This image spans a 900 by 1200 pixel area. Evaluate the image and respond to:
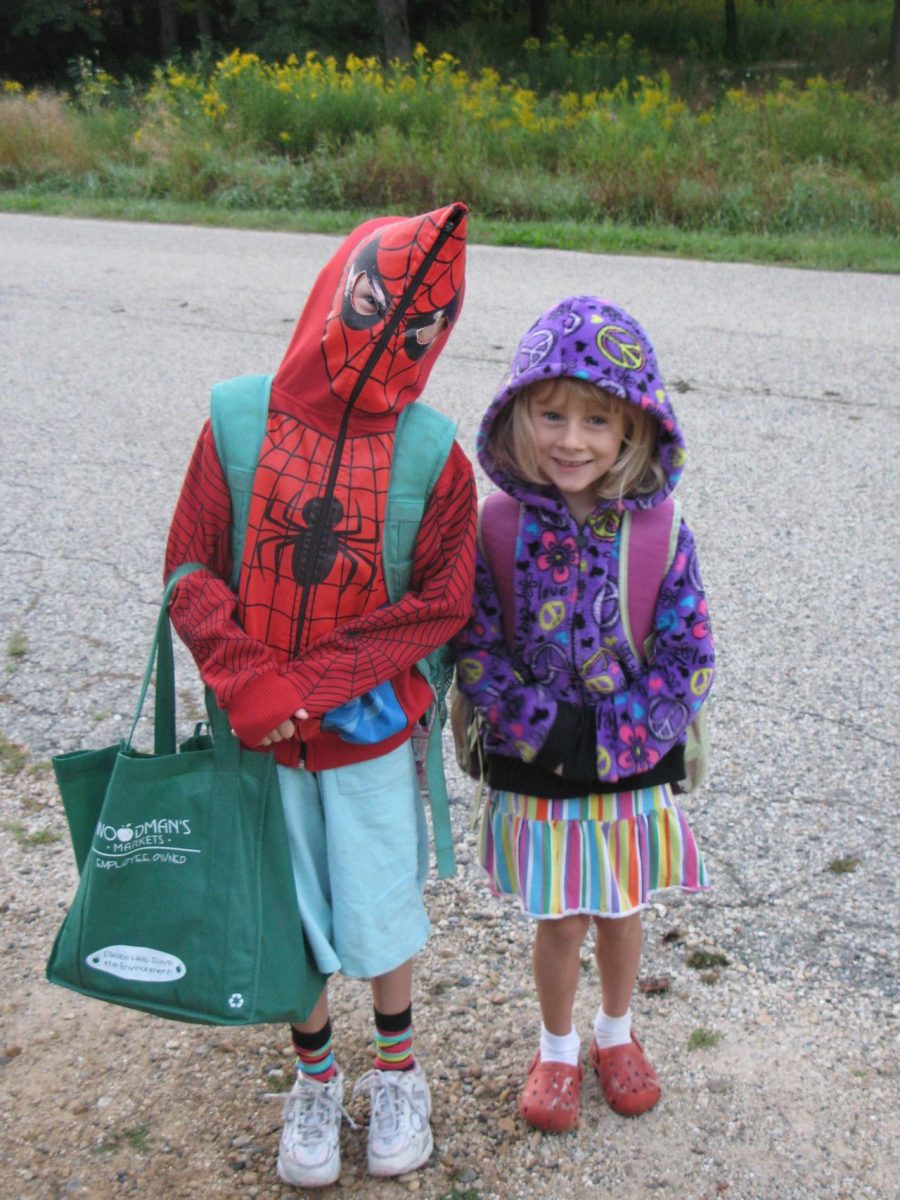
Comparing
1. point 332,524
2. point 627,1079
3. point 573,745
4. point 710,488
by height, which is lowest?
point 710,488

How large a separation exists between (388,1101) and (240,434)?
1196mm

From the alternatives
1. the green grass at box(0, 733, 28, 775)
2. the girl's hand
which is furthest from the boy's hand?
the green grass at box(0, 733, 28, 775)

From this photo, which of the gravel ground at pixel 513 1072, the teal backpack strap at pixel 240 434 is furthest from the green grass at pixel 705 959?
the teal backpack strap at pixel 240 434

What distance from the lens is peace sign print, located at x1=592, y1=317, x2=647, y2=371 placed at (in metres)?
1.92

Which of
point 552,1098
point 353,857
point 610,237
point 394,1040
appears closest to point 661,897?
point 552,1098

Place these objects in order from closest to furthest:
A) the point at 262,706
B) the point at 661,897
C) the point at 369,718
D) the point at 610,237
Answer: the point at 262,706 → the point at 369,718 → the point at 661,897 → the point at 610,237

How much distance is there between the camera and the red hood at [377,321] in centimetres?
181

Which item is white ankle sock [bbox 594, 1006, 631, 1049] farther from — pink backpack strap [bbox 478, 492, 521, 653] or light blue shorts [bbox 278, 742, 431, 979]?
pink backpack strap [bbox 478, 492, 521, 653]

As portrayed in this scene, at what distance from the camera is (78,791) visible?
1915 mm

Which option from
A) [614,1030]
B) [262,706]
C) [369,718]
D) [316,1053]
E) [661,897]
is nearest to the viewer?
[262,706]

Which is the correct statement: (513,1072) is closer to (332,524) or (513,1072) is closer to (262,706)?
(262,706)

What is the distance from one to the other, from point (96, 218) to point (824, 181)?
6.49 m

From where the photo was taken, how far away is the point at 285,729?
1.84m

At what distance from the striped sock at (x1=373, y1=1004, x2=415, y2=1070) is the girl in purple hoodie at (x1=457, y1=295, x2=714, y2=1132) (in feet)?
1.03
